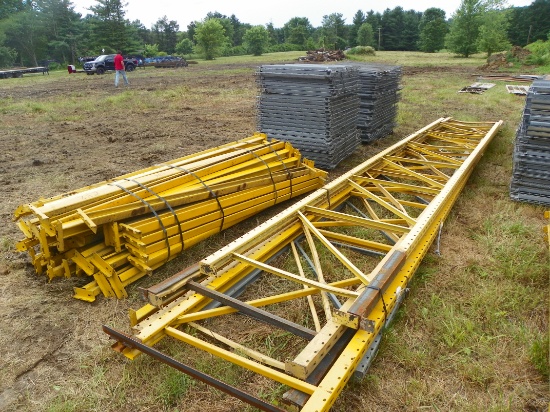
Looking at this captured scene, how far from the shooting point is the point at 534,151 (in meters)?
6.09

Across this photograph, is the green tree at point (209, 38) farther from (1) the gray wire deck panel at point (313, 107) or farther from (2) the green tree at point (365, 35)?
(1) the gray wire deck panel at point (313, 107)

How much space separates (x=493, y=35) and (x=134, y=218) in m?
40.3

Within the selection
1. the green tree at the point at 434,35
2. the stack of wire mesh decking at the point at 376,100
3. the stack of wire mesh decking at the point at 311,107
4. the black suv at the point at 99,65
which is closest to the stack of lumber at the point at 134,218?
the stack of wire mesh decking at the point at 311,107

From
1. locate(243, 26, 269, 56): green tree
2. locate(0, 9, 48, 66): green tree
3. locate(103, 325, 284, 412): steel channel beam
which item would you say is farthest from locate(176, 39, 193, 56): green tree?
locate(103, 325, 284, 412): steel channel beam

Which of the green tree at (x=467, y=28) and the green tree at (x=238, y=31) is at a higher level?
the green tree at (x=238, y=31)

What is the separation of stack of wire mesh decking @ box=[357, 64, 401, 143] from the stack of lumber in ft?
14.5

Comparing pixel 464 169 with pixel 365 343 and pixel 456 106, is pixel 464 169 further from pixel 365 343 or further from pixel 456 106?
pixel 456 106

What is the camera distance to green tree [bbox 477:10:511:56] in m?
35.5

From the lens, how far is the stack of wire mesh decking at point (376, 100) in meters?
8.95

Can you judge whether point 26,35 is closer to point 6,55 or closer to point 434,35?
point 6,55

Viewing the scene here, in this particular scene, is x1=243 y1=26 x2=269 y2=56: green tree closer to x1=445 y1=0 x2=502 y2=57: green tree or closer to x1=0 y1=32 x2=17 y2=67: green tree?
x1=445 y1=0 x2=502 y2=57: green tree

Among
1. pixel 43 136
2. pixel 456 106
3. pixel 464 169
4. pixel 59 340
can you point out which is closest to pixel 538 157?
pixel 464 169

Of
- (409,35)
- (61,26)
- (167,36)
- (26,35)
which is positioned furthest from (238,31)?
(26,35)

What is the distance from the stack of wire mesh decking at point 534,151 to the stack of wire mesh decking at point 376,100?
348 cm
